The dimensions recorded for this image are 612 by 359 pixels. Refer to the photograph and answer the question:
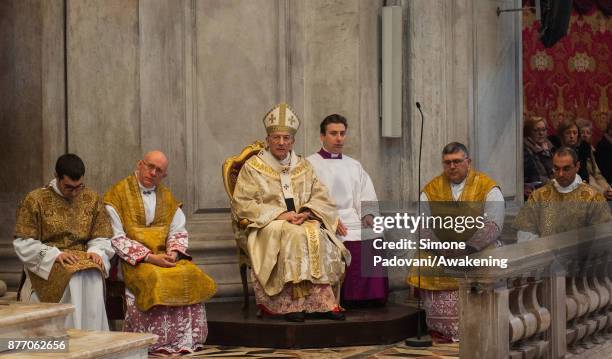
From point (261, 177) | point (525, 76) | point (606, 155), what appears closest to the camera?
point (261, 177)

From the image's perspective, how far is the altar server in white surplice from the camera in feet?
31.2

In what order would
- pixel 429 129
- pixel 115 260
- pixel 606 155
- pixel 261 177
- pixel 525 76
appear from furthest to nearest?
pixel 525 76 → pixel 606 155 → pixel 429 129 → pixel 261 177 → pixel 115 260

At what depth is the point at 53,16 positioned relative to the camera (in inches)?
365

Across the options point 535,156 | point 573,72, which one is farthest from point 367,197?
point 573,72

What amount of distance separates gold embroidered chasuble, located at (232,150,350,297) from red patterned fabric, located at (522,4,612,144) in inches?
224

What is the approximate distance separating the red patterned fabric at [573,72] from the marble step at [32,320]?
8.69 meters

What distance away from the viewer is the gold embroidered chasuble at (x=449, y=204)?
9.36 m

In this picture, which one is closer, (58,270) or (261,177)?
(58,270)

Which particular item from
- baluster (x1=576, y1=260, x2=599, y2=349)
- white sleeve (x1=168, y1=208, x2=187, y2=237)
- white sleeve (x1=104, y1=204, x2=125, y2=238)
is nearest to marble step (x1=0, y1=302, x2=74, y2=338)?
white sleeve (x1=104, y1=204, x2=125, y2=238)

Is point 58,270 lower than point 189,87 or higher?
lower

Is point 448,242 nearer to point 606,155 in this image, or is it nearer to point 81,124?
point 81,124

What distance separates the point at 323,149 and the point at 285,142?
2.23 feet

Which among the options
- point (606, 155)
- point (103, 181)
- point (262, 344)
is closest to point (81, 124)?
point (103, 181)

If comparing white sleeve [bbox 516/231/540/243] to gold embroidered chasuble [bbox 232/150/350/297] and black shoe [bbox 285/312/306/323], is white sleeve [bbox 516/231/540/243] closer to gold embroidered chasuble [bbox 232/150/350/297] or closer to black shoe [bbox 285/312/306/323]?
gold embroidered chasuble [bbox 232/150/350/297]
